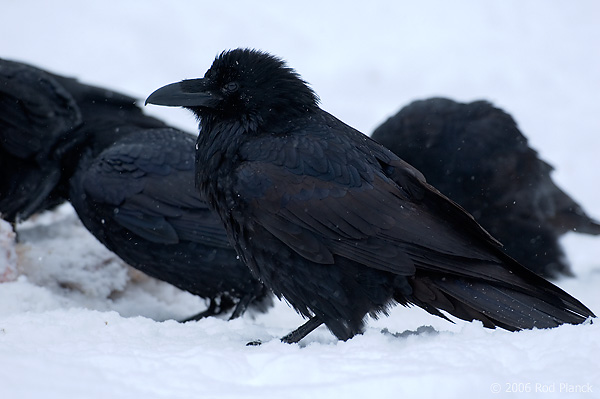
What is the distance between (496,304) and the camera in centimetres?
423

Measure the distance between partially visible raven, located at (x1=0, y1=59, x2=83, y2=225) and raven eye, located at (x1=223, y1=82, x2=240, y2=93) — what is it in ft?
8.14

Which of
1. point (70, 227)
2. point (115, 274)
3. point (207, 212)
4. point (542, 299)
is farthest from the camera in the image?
point (70, 227)

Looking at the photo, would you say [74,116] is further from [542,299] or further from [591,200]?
[591,200]

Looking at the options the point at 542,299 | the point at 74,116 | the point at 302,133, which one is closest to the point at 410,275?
the point at 542,299

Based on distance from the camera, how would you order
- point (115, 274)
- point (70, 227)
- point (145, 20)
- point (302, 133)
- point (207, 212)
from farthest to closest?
point (145, 20) → point (70, 227) → point (115, 274) → point (207, 212) → point (302, 133)

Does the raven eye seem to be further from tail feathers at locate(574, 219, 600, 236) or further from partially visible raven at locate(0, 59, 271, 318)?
tail feathers at locate(574, 219, 600, 236)

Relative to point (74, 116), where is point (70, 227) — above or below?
below

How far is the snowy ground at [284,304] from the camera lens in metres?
3.20

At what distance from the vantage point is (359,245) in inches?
169

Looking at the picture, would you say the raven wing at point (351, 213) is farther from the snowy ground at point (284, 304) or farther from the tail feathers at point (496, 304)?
the snowy ground at point (284, 304)

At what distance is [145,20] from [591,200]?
7.54 m

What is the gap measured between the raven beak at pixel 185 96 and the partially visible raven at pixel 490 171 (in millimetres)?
3619

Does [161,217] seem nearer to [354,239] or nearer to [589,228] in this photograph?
[354,239]

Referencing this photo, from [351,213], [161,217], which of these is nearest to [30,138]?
[161,217]
